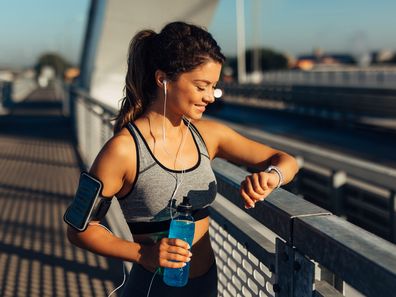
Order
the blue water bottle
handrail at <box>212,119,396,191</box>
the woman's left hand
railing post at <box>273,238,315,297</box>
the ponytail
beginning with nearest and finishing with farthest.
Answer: railing post at <box>273,238,315,297</box> → the blue water bottle → the woman's left hand → the ponytail → handrail at <box>212,119,396,191</box>

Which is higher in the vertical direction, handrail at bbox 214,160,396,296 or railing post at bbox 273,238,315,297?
handrail at bbox 214,160,396,296

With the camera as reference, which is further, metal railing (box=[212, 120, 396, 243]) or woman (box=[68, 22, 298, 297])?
metal railing (box=[212, 120, 396, 243])

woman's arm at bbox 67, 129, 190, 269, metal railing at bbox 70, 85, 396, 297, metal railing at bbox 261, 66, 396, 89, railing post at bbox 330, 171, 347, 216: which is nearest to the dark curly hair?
woman's arm at bbox 67, 129, 190, 269

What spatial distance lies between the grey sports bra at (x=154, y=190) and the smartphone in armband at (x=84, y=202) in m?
0.17

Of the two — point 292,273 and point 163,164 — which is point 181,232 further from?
point 292,273

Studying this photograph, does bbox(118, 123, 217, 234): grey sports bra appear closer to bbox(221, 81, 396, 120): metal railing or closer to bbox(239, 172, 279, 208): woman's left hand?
bbox(239, 172, 279, 208): woman's left hand

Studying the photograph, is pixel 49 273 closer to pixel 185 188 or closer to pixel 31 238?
pixel 31 238

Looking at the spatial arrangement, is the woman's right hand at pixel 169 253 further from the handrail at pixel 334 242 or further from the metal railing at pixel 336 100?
the metal railing at pixel 336 100

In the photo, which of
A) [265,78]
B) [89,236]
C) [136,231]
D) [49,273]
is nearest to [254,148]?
[136,231]

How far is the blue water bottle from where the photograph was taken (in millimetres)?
1965

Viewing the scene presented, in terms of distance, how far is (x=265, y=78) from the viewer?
58.2m

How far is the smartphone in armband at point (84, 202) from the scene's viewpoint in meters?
1.97

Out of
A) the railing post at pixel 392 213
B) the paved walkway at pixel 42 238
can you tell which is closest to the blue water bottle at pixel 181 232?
the paved walkway at pixel 42 238

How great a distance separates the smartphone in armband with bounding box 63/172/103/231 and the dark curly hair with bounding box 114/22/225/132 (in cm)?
34
